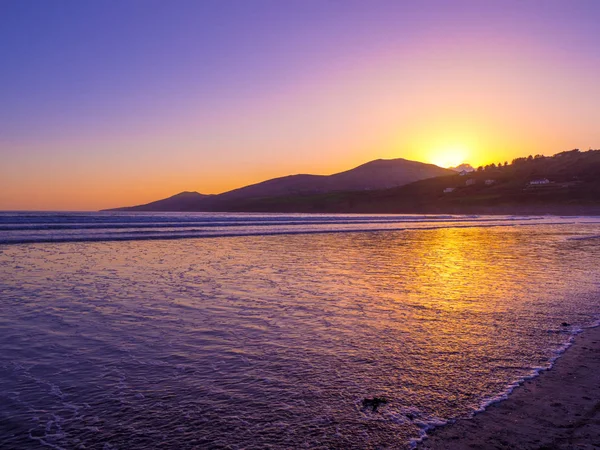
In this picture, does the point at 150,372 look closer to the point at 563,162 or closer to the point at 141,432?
the point at 141,432

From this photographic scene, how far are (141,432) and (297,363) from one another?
2589 millimetres

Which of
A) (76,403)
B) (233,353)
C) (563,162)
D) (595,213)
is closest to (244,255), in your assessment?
(233,353)

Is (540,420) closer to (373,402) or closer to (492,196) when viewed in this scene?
(373,402)

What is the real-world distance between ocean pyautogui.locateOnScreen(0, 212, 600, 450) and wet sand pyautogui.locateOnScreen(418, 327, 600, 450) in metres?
0.19

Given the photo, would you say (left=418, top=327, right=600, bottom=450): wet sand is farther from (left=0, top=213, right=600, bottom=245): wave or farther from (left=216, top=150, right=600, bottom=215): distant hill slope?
(left=216, top=150, right=600, bottom=215): distant hill slope

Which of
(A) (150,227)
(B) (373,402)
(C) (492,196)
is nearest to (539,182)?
(C) (492,196)

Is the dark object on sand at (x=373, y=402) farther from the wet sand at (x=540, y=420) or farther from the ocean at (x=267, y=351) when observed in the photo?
the wet sand at (x=540, y=420)

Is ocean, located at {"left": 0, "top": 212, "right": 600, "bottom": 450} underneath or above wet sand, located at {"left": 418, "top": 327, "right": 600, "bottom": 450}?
above

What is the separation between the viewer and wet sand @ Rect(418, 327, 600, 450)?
447 cm

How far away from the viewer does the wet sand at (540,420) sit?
14.7ft

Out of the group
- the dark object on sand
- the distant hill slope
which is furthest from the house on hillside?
the dark object on sand

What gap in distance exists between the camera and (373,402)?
5.26 meters

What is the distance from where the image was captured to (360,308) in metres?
10.3

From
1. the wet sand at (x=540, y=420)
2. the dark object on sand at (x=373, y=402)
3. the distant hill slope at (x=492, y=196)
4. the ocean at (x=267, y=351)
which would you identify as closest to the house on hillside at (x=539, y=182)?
the distant hill slope at (x=492, y=196)
